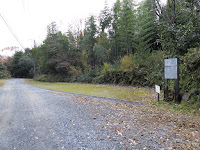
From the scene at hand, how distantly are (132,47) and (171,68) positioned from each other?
10.9m

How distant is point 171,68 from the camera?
16.2 ft

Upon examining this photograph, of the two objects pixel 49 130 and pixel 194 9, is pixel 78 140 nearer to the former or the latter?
pixel 49 130

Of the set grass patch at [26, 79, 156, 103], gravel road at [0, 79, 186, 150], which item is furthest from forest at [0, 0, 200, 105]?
gravel road at [0, 79, 186, 150]

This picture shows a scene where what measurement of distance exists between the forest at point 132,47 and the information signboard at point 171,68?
0.85 ft

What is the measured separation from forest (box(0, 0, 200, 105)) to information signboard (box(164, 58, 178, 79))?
0.26m

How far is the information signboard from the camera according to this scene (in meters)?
4.82

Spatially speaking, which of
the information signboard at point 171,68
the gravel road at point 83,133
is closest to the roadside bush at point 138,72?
the information signboard at point 171,68

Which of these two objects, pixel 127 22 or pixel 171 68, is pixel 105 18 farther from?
pixel 171 68

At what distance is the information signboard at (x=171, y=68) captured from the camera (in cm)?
482

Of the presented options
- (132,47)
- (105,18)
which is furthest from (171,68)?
(105,18)

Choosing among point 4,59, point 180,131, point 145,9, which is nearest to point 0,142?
point 180,131

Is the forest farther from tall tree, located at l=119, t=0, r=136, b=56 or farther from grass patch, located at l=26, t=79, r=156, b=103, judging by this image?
grass patch, located at l=26, t=79, r=156, b=103

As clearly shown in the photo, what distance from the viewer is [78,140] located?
8.64 ft

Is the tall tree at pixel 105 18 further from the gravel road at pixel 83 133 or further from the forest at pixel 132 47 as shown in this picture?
the gravel road at pixel 83 133
